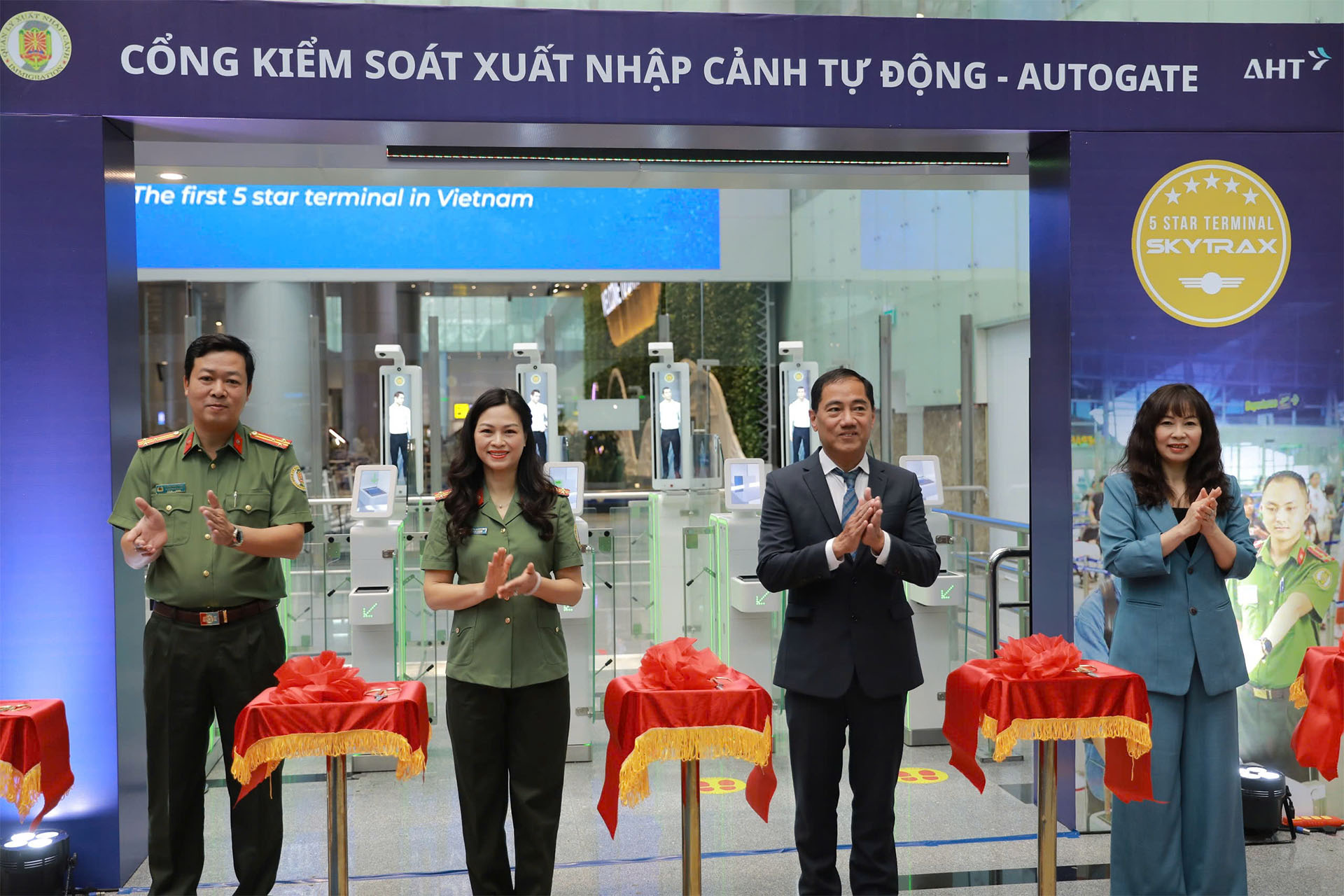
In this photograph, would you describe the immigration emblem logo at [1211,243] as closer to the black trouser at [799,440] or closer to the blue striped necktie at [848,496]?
the blue striped necktie at [848,496]

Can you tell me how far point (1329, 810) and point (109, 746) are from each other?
4.50 meters

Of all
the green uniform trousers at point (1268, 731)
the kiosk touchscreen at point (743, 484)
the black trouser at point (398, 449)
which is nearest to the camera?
the green uniform trousers at point (1268, 731)

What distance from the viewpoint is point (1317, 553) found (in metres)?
4.30

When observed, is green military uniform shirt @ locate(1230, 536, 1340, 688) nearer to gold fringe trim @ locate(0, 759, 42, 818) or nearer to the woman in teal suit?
the woman in teal suit

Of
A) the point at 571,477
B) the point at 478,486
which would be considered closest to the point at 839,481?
the point at 478,486

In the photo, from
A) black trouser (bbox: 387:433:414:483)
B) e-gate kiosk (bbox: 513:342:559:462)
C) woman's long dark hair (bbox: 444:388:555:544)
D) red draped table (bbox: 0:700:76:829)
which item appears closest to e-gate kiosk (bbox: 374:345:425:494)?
black trouser (bbox: 387:433:414:483)

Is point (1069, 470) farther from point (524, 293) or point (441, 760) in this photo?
point (524, 293)

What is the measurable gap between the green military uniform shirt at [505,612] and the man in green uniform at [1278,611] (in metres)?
2.71

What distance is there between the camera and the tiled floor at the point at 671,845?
3.85 meters

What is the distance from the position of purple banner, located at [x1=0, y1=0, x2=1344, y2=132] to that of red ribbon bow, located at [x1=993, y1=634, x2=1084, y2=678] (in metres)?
2.00

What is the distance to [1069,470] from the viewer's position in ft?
14.0

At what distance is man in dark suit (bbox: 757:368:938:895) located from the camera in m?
3.03

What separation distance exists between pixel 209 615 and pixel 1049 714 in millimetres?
2342

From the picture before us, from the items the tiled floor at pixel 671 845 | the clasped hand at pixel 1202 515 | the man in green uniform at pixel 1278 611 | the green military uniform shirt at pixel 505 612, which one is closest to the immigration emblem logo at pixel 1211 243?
the man in green uniform at pixel 1278 611
